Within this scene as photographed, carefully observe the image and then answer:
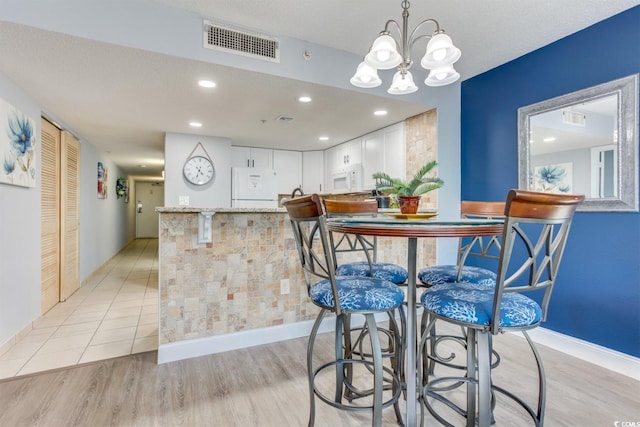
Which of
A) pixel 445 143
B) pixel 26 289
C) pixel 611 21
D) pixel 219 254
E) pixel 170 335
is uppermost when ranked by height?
pixel 611 21

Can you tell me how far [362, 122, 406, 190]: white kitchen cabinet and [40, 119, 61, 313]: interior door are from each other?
354 cm

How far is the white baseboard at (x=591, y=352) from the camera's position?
2.01 meters

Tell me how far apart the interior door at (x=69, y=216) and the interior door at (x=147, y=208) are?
7164mm

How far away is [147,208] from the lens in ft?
Answer: 36.3

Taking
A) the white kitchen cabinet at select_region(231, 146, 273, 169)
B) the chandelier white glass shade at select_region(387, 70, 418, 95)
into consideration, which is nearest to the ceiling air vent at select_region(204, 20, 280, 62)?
the chandelier white glass shade at select_region(387, 70, 418, 95)

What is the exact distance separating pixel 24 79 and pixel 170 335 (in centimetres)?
228

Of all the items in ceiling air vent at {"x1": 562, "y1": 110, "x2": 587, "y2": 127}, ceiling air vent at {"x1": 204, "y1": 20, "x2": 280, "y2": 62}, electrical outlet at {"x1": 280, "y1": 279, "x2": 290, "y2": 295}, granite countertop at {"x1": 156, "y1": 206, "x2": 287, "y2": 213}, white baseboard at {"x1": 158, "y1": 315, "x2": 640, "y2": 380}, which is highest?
ceiling air vent at {"x1": 204, "y1": 20, "x2": 280, "y2": 62}

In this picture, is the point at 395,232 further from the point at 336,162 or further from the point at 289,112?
the point at 336,162

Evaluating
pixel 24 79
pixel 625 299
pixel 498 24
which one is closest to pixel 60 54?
pixel 24 79

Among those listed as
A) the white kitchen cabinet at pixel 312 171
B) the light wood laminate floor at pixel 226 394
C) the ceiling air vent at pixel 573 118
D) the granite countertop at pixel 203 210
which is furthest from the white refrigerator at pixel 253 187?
the ceiling air vent at pixel 573 118

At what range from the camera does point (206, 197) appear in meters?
4.51

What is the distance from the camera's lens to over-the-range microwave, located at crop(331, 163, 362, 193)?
175 inches

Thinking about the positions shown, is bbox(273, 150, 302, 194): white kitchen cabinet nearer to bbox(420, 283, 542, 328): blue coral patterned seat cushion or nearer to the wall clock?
the wall clock

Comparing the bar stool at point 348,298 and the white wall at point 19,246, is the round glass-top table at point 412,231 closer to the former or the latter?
the bar stool at point 348,298
